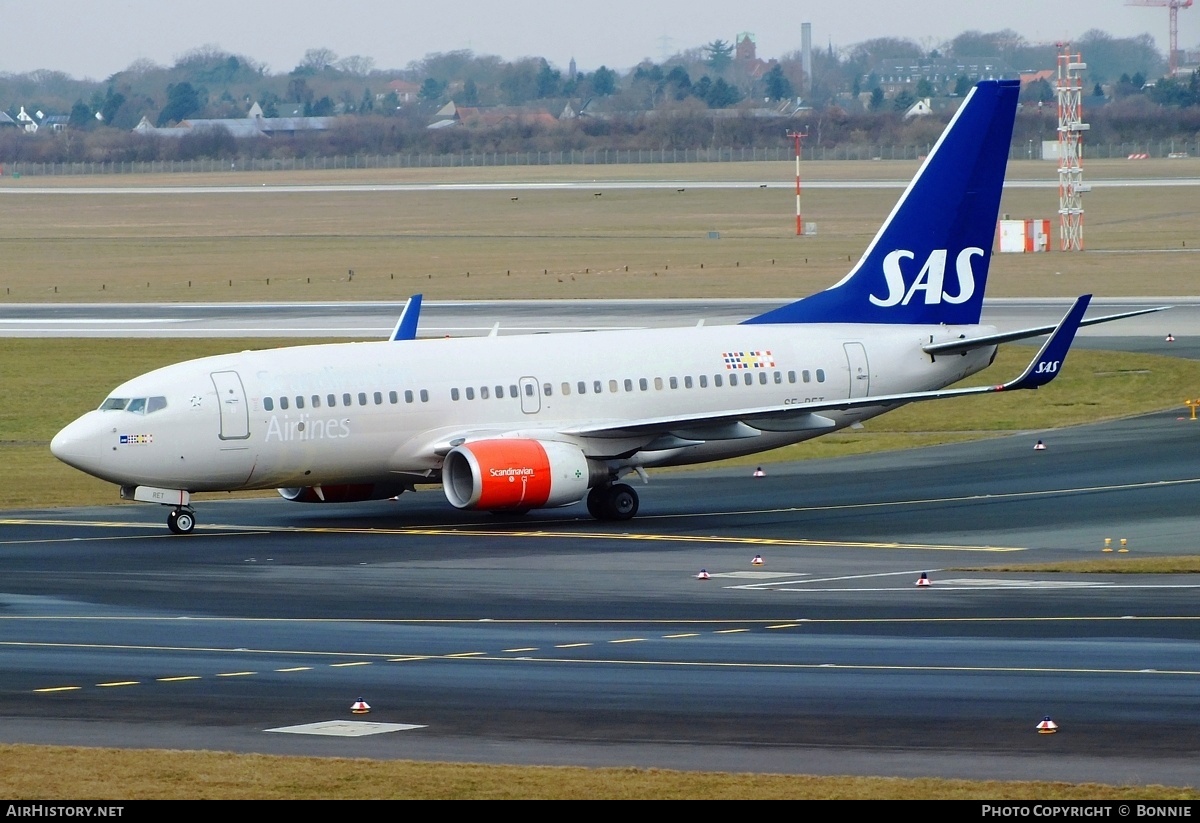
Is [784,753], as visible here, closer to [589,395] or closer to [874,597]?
[874,597]

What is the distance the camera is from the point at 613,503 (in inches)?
1731

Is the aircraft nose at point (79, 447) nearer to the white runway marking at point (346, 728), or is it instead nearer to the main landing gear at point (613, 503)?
the main landing gear at point (613, 503)

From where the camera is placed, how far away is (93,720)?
78.1ft

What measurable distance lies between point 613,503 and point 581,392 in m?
2.71

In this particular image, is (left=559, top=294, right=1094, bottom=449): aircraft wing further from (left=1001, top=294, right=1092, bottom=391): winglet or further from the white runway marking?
the white runway marking

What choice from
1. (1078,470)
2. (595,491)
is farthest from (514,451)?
(1078,470)

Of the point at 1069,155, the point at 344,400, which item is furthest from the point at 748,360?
the point at 1069,155

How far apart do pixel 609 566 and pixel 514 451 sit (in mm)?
5788

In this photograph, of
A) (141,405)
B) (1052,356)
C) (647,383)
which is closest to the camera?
(141,405)

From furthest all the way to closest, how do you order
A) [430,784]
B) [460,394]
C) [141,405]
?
1. [460,394]
2. [141,405]
3. [430,784]

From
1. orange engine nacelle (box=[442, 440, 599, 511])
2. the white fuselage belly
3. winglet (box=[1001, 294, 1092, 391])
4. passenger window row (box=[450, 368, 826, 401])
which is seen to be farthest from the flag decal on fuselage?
winglet (box=[1001, 294, 1092, 391])

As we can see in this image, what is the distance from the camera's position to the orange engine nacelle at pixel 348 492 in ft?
148

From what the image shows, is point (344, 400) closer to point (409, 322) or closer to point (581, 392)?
point (581, 392)

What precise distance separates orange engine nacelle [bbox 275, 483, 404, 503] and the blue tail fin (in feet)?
33.9
